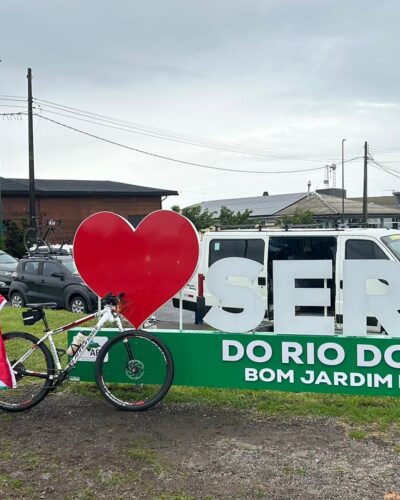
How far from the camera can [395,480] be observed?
3803 millimetres

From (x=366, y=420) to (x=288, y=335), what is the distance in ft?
3.34

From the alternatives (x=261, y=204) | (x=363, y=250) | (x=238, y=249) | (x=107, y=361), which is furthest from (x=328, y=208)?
(x=107, y=361)

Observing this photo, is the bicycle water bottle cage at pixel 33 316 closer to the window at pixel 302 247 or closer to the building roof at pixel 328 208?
the window at pixel 302 247

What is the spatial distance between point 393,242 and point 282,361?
4549 mm

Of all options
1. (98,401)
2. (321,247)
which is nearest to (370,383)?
(98,401)

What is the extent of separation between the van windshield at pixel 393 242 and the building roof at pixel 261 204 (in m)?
42.6

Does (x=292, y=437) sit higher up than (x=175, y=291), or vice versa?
(x=175, y=291)

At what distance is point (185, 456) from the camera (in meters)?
4.24

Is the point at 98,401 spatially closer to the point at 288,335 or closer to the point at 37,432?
the point at 37,432

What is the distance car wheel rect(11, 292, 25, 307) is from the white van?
6800 millimetres

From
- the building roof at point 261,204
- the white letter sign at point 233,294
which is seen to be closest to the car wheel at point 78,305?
the white letter sign at point 233,294

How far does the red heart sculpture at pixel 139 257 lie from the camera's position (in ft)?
18.5

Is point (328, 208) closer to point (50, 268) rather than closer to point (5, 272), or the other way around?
point (5, 272)

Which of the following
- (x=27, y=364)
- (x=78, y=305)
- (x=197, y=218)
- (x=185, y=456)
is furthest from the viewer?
(x=197, y=218)
